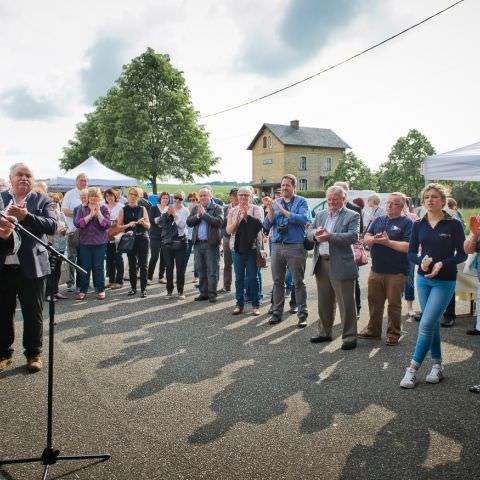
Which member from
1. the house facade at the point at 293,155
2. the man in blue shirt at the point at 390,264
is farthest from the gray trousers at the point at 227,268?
the house facade at the point at 293,155

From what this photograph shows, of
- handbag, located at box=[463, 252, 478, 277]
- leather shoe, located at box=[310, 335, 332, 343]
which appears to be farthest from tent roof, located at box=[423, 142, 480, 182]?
leather shoe, located at box=[310, 335, 332, 343]

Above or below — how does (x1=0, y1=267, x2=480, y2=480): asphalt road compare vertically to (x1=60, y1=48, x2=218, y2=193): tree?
below

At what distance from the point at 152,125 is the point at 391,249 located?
112 feet

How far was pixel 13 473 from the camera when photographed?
9.77 feet

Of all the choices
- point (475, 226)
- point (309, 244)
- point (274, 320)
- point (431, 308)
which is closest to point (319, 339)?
point (274, 320)

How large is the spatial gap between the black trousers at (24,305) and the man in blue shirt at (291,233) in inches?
133

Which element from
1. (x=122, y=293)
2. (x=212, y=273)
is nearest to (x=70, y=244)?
(x=122, y=293)

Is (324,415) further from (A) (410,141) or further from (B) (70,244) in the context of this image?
(A) (410,141)

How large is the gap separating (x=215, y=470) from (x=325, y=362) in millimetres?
2481

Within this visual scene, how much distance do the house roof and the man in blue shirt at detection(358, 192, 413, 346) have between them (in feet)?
174

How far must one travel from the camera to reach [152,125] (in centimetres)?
3734

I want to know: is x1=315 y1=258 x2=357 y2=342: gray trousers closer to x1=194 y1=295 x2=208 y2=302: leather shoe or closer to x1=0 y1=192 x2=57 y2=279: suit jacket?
x1=194 y1=295 x2=208 y2=302: leather shoe

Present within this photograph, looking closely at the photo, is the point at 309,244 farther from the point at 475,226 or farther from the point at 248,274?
the point at 475,226

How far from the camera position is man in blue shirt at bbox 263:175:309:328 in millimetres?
6793
